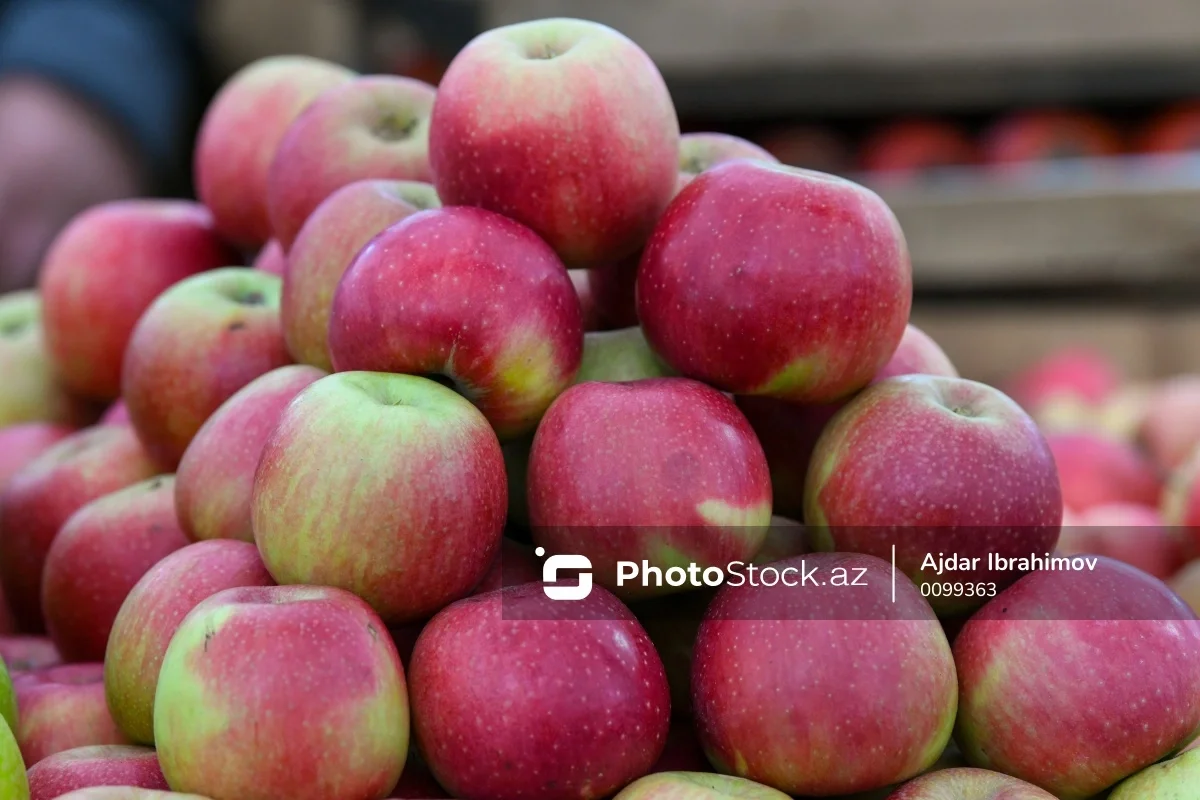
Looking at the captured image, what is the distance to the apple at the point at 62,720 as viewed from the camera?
37.6 inches

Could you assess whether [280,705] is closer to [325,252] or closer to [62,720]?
[62,720]

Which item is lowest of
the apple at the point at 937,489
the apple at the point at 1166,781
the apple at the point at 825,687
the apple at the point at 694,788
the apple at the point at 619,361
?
the apple at the point at 1166,781

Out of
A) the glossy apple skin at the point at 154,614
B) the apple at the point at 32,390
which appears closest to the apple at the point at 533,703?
Answer: the glossy apple skin at the point at 154,614

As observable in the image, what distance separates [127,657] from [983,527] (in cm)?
64

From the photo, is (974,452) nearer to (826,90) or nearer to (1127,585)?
(1127,585)

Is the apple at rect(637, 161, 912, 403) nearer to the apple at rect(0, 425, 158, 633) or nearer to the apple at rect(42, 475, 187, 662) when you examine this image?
the apple at rect(42, 475, 187, 662)

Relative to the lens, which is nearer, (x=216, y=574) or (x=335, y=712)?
(x=335, y=712)

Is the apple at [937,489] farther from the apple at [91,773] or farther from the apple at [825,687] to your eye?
the apple at [91,773]

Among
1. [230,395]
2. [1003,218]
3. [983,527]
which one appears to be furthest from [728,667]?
[1003,218]

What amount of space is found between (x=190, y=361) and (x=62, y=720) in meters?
0.36

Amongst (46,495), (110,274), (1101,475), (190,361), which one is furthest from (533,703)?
(1101,475)

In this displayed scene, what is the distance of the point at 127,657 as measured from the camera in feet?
2.97

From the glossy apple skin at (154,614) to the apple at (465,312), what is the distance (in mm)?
168

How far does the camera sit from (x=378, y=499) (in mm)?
824
